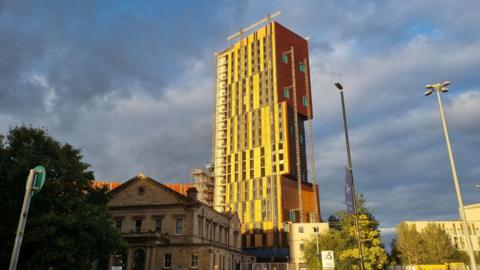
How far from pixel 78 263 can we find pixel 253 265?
181ft

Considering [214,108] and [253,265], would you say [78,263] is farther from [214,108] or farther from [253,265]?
[214,108]

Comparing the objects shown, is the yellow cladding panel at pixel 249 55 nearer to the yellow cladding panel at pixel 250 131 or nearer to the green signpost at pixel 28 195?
the yellow cladding panel at pixel 250 131

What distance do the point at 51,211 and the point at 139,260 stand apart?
23963mm

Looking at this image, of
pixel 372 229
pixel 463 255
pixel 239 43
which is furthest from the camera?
pixel 239 43

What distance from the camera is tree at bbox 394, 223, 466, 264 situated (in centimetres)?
7744

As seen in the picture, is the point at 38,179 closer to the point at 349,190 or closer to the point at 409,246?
the point at 349,190

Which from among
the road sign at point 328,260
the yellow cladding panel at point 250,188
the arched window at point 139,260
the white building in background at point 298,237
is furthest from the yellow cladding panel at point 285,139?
the road sign at point 328,260

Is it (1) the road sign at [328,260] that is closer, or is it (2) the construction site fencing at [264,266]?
(1) the road sign at [328,260]

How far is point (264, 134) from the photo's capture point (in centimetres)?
12962

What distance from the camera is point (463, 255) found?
8269cm

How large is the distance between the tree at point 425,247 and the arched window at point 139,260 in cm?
5153

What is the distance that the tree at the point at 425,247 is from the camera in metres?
77.4

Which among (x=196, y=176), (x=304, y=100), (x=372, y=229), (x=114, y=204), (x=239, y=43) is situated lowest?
(x=372, y=229)

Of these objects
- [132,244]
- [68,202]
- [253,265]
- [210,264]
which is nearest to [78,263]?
[68,202]
